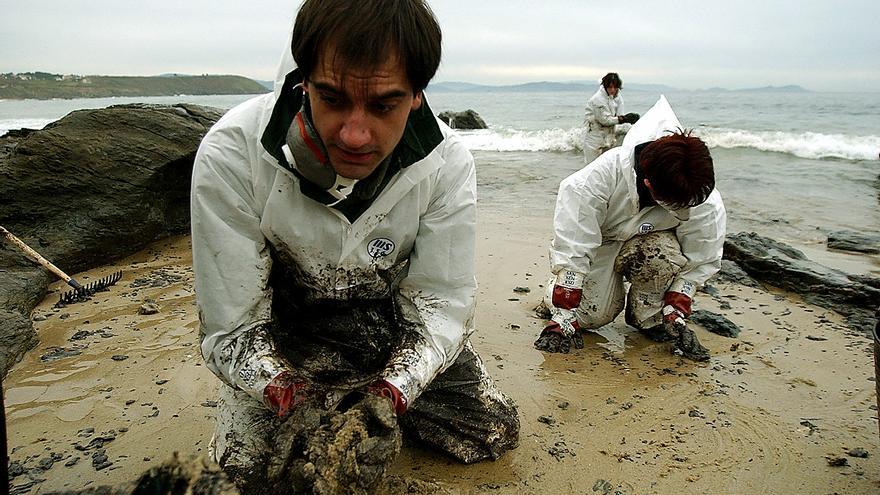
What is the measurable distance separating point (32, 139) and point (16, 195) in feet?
2.11

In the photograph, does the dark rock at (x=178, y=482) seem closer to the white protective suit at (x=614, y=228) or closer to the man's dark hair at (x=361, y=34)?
the man's dark hair at (x=361, y=34)

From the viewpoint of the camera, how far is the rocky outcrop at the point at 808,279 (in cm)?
417

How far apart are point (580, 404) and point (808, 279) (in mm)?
2503

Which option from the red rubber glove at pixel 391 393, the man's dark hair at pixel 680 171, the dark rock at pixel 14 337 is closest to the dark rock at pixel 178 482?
the red rubber glove at pixel 391 393

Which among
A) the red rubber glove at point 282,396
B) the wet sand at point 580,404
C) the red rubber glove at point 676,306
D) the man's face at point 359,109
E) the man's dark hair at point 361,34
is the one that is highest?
the man's dark hair at point 361,34

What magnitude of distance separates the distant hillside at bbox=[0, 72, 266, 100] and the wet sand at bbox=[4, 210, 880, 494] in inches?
1902

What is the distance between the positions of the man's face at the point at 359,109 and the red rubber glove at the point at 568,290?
1.99 m

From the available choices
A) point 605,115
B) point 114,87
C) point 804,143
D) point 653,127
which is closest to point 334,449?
point 653,127

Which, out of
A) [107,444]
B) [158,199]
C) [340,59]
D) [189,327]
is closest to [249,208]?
[340,59]

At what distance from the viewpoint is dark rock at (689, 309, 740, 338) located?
12.6ft

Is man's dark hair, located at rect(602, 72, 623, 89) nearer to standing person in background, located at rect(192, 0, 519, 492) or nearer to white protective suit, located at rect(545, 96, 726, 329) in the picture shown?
white protective suit, located at rect(545, 96, 726, 329)

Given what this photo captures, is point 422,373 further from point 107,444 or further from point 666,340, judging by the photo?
point 666,340

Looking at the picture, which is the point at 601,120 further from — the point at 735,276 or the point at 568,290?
the point at 568,290

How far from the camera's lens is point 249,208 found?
200cm
